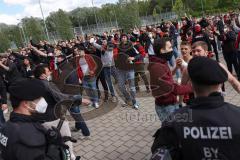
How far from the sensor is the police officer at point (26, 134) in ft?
7.26

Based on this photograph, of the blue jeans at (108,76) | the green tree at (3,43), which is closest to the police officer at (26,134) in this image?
the blue jeans at (108,76)

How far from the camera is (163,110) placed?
4613 mm

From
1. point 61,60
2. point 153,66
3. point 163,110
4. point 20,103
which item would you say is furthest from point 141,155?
point 61,60

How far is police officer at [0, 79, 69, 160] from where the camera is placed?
2.21 m

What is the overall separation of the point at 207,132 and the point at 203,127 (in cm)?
4

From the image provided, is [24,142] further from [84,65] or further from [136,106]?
[84,65]

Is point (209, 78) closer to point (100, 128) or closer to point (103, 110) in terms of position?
point (100, 128)

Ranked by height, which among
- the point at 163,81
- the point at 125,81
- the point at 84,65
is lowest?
the point at 125,81

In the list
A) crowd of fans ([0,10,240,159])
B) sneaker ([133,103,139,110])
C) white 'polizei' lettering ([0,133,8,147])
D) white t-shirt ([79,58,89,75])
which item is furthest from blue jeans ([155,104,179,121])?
white t-shirt ([79,58,89,75])

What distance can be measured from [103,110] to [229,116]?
6695mm

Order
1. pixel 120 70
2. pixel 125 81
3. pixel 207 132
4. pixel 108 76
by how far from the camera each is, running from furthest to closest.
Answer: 1. pixel 108 76
2. pixel 120 70
3. pixel 125 81
4. pixel 207 132

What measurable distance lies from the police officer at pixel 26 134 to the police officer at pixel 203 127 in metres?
0.88

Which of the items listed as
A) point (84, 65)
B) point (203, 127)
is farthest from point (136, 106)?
point (203, 127)

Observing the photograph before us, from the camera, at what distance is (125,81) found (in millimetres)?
7914
